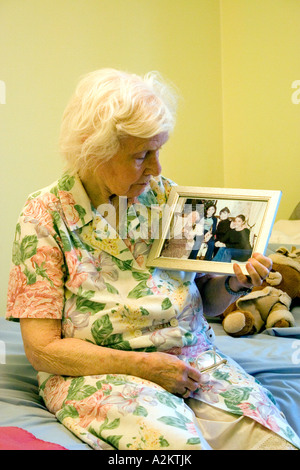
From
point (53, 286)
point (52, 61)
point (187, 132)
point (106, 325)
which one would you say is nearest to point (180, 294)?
point (106, 325)

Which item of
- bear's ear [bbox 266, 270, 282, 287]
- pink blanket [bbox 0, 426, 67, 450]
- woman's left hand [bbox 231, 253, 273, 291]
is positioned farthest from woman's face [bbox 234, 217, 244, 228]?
bear's ear [bbox 266, 270, 282, 287]

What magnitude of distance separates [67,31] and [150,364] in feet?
6.44

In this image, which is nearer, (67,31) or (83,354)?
(83,354)

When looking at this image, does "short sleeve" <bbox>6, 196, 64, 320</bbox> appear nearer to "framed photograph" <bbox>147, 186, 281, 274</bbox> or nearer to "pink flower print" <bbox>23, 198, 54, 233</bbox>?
"pink flower print" <bbox>23, 198, 54, 233</bbox>

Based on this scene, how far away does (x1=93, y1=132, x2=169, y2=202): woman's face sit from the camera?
1.31 m

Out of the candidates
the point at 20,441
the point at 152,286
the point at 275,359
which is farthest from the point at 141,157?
the point at 275,359

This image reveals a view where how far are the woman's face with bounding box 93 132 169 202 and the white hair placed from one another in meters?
0.02

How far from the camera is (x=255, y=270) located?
129 centimetres

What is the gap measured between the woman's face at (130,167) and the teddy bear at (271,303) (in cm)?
86

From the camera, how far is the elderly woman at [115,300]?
1205 millimetres

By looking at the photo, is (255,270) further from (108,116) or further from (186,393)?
(108,116)

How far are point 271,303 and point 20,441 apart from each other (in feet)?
4.27

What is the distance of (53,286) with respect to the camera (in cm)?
128
